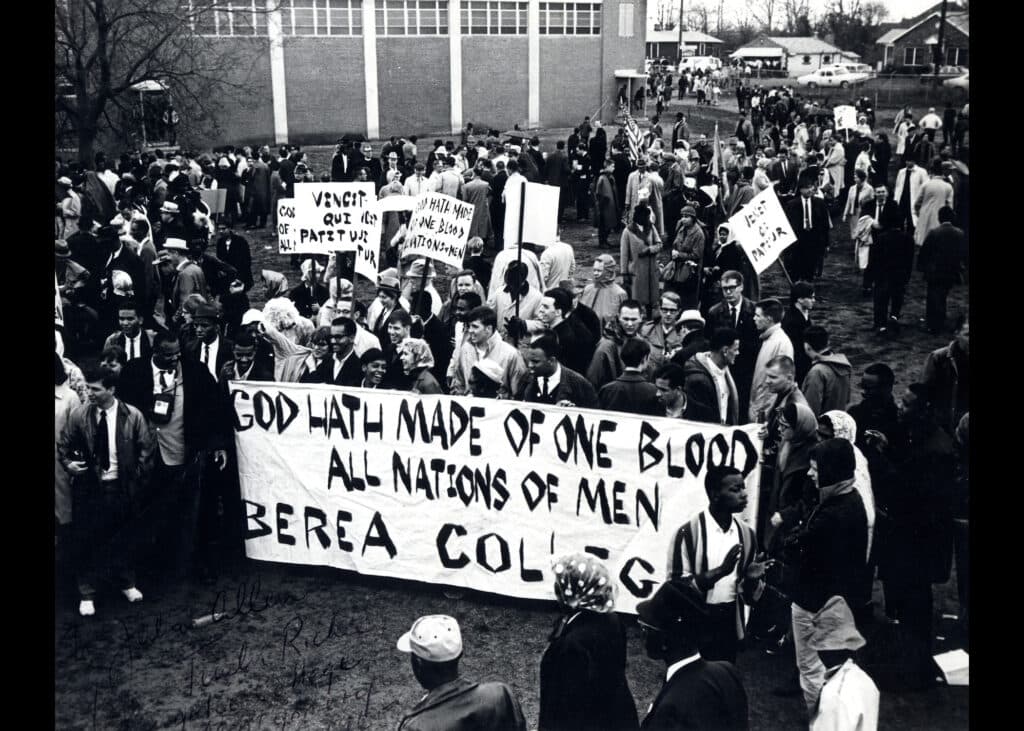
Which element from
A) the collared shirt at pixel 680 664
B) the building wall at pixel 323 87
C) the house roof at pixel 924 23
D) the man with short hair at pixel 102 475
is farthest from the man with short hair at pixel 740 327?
the house roof at pixel 924 23

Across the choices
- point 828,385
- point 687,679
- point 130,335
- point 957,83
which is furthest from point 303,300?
point 957,83

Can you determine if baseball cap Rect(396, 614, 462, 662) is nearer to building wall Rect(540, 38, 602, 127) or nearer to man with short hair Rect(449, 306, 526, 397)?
man with short hair Rect(449, 306, 526, 397)

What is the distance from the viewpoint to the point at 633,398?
23.4 feet

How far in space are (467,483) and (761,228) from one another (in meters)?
4.25

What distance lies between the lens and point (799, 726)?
19.1ft

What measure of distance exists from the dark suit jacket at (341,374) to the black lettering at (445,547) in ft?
4.85

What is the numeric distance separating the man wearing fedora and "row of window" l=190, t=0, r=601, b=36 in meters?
31.8

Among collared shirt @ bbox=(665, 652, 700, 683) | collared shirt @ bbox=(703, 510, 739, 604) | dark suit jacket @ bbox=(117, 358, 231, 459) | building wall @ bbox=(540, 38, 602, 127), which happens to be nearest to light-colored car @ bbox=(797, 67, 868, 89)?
building wall @ bbox=(540, 38, 602, 127)

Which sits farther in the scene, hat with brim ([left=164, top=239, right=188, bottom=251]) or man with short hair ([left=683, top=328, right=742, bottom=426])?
hat with brim ([left=164, top=239, right=188, bottom=251])

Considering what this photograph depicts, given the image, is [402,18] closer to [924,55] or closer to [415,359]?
[924,55]

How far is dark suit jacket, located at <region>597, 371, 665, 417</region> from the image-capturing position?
712 centimetres
